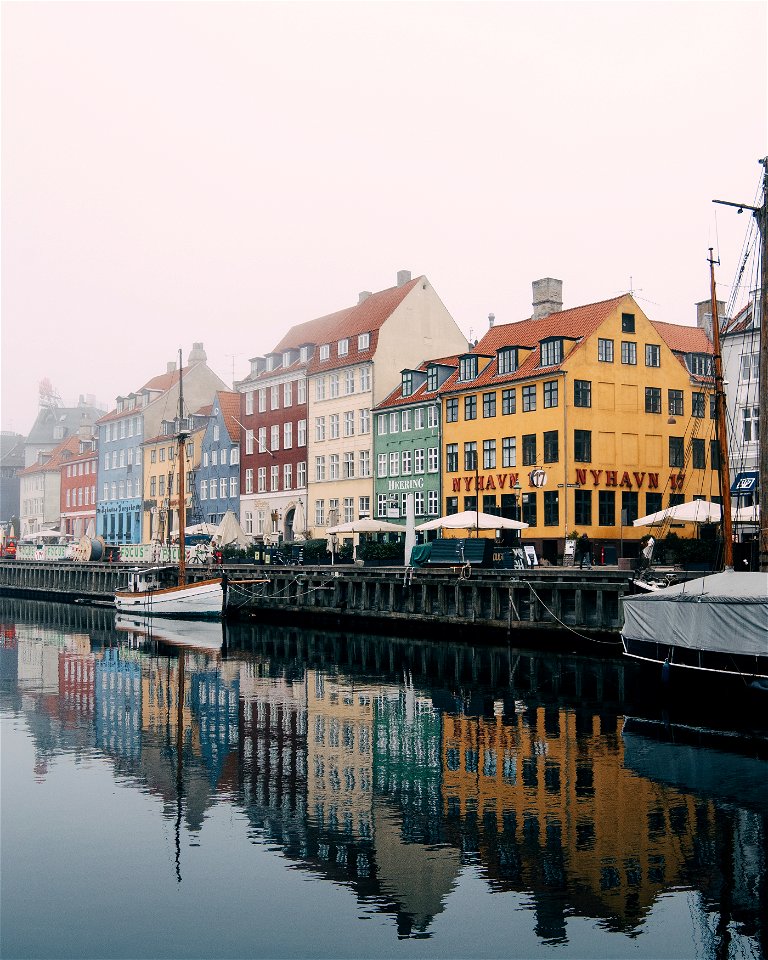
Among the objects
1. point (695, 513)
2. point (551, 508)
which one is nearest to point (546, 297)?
Result: point (551, 508)

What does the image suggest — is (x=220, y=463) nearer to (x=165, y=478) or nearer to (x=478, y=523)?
(x=165, y=478)

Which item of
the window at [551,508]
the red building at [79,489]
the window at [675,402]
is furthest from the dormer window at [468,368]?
the red building at [79,489]

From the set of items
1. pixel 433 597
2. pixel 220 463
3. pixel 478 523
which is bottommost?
pixel 433 597

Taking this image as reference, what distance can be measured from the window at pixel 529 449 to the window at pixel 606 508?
4.24 meters

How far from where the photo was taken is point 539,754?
22.3 m

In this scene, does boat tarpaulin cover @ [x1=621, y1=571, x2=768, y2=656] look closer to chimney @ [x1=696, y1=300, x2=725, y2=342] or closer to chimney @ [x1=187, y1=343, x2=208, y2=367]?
chimney @ [x1=696, y1=300, x2=725, y2=342]

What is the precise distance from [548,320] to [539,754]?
4819 centimetres

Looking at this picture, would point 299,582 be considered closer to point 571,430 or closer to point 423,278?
point 571,430

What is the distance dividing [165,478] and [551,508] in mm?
52290

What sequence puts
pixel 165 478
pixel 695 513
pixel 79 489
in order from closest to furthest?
pixel 695 513
pixel 165 478
pixel 79 489

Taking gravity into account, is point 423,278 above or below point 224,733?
above

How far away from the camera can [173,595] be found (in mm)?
58781

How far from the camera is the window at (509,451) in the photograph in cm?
6388

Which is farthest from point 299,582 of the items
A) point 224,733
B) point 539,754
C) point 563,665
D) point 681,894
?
point 681,894
